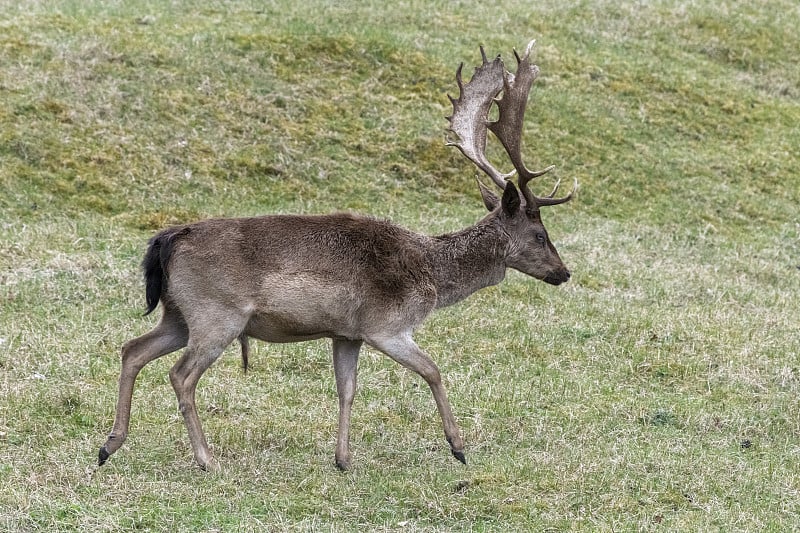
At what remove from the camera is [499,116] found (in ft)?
31.9

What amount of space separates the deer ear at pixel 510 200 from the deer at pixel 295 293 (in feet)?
0.06

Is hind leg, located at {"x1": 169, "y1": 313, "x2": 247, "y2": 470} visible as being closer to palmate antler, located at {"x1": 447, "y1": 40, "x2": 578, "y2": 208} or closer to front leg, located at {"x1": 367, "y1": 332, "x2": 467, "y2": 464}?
front leg, located at {"x1": 367, "y1": 332, "x2": 467, "y2": 464}

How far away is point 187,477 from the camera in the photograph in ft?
24.5

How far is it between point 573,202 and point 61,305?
9.32 metres

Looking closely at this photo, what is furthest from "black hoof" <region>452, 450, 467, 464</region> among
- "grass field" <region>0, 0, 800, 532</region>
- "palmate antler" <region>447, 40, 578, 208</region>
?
"palmate antler" <region>447, 40, 578, 208</region>

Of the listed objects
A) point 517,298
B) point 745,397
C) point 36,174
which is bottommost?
point 36,174

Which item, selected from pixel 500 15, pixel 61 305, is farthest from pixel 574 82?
pixel 61 305

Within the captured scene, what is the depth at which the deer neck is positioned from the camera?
8.72 m

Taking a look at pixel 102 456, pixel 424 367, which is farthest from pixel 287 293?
pixel 102 456

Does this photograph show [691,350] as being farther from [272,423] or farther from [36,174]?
[36,174]

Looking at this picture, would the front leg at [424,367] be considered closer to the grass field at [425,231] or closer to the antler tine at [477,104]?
the grass field at [425,231]

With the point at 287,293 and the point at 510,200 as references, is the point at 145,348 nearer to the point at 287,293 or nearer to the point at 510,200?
the point at 287,293

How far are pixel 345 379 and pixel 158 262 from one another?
168cm

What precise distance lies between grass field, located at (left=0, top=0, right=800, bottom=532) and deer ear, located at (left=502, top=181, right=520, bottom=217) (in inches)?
64.5
